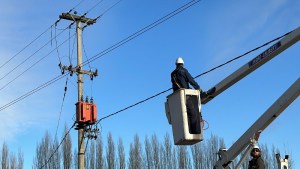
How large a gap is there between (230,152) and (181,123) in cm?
108

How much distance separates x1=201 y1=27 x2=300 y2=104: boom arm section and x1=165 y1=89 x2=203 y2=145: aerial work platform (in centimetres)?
62

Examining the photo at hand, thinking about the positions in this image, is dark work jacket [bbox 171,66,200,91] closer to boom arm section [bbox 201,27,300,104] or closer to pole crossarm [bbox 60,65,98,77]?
boom arm section [bbox 201,27,300,104]

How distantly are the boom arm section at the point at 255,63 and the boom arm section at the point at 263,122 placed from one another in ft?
2.66

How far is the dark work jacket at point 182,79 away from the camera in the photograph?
26.2 ft

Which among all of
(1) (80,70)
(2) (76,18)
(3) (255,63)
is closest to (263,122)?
(3) (255,63)

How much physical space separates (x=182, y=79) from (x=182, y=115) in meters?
0.88

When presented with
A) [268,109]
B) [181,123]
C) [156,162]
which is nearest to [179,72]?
[181,123]

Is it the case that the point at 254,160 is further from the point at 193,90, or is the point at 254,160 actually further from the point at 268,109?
the point at 193,90

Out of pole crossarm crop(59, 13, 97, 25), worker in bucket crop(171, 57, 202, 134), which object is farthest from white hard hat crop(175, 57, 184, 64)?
pole crossarm crop(59, 13, 97, 25)

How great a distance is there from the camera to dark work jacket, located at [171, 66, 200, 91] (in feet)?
26.2

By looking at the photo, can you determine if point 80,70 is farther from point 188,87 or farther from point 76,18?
point 188,87

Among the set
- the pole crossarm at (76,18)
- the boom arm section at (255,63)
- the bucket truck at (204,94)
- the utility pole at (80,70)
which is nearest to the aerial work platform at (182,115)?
the bucket truck at (204,94)

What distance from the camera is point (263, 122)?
24.1 feet

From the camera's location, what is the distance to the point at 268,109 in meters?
7.39
